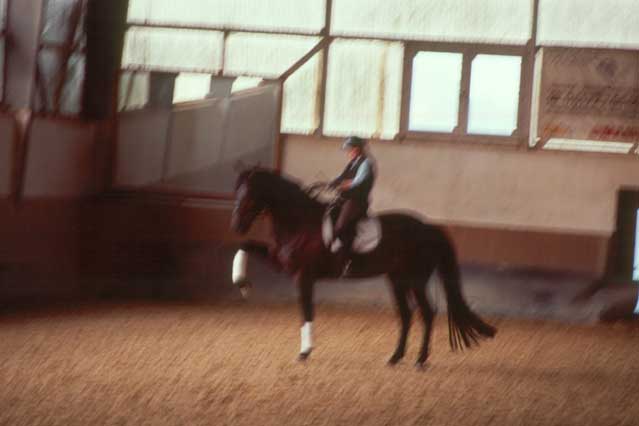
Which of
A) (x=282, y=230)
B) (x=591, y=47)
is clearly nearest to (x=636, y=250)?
(x=591, y=47)

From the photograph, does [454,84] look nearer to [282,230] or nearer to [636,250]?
[636,250]

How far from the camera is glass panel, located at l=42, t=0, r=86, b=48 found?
44.1 feet

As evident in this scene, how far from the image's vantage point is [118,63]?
14188mm

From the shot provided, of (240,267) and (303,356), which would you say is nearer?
(240,267)

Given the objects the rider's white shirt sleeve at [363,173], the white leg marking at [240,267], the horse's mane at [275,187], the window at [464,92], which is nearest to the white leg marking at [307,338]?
the white leg marking at [240,267]

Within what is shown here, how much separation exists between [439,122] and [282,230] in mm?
4809

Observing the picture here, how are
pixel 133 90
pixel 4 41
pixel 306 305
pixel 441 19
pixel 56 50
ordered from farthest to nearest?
pixel 133 90, pixel 441 19, pixel 56 50, pixel 4 41, pixel 306 305

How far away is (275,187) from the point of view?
9.69 metres

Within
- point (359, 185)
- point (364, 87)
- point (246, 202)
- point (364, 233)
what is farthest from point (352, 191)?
point (364, 87)

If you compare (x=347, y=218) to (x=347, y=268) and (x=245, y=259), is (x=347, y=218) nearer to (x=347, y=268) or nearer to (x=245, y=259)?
(x=347, y=268)

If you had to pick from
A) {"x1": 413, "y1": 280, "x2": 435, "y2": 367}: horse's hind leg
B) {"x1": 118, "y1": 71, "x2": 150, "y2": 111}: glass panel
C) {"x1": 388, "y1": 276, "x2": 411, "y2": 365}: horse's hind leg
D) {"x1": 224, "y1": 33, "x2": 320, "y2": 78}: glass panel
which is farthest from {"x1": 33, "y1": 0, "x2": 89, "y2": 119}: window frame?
{"x1": 413, "y1": 280, "x2": 435, "y2": 367}: horse's hind leg

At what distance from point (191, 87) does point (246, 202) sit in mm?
5034

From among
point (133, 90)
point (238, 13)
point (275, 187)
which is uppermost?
point (238, 13)

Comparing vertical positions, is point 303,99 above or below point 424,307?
above
